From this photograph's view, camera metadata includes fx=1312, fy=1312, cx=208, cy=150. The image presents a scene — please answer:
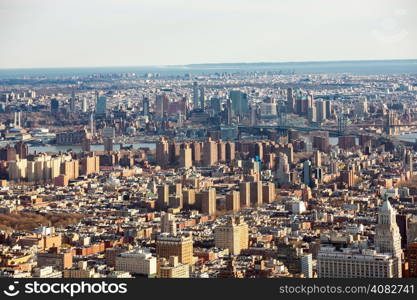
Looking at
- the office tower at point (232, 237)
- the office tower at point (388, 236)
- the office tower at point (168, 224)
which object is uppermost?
the office tower at point (388, 236)

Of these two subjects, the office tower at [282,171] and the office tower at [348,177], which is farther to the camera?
the office tower at [282,171]

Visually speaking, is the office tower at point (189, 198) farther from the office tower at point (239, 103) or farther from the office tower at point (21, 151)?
the office tower at point (239, 103)

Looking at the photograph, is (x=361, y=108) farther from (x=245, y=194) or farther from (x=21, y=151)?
(x=245, y=194)

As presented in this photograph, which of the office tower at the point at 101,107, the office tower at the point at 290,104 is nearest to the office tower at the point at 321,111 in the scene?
the office tower at the point at 290,104

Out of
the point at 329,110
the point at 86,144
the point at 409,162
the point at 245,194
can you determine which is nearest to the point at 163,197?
the point at 245,194

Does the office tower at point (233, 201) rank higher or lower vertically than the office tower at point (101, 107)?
higher

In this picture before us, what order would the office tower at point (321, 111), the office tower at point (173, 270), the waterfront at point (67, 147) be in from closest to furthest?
the office tower at point (173, 270)
the waterfront at point (67, 147)
the office tower at point (321, 111)

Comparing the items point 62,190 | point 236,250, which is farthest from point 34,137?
point 236,250
